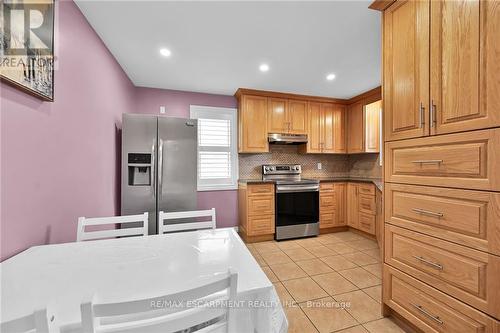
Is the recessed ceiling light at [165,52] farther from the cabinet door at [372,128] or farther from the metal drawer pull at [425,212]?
the cabinet door at [372,128]

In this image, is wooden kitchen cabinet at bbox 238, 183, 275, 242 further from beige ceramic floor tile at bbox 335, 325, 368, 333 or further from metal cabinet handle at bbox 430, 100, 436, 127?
metal cabinet handle at bbox 430, 100, 436, 127

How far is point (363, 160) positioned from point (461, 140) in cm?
310

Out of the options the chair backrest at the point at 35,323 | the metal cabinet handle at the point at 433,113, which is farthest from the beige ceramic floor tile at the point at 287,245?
the chair backrest at the point at 35,323

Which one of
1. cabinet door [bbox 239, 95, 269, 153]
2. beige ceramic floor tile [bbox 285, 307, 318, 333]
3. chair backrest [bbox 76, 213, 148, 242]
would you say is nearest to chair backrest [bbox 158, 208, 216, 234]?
chair backrest [bbox 76, 213, 148, 242]

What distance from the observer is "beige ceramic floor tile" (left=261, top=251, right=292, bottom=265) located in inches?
105

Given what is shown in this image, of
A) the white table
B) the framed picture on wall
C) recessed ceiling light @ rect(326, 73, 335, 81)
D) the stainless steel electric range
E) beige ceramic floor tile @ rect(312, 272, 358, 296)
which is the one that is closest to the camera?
the white table

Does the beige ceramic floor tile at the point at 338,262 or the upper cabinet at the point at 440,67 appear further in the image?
the beige ceramic floor tile at the point at 338,262

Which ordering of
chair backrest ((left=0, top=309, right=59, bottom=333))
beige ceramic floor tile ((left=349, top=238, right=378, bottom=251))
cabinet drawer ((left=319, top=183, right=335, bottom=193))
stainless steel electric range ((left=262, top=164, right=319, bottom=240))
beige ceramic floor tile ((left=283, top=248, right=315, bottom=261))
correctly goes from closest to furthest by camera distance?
chair backrest ((left=0, top=309, right=59, bottom=333)) → beige ceramic floor tile ((left=283, top=248, right=315, bottom=261)) → beige ceramic floor tile ((left=349, top=238, right=378, bottom=251)) → stainless steel electric range ((left=262, top=164, right=319, bottom=240)) → cabinet drawer ((left=319, top=183, right=335, bottom=193))

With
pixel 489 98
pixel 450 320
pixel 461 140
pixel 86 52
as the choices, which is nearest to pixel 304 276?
pixel 450 320

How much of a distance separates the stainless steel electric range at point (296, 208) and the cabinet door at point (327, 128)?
0.81 m

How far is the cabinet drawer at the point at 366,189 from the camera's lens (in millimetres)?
3280

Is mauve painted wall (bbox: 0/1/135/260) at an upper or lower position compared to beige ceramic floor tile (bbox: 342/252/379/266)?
upper

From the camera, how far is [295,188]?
3.43 metres

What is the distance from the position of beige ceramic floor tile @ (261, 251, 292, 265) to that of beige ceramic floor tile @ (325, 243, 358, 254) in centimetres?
79
